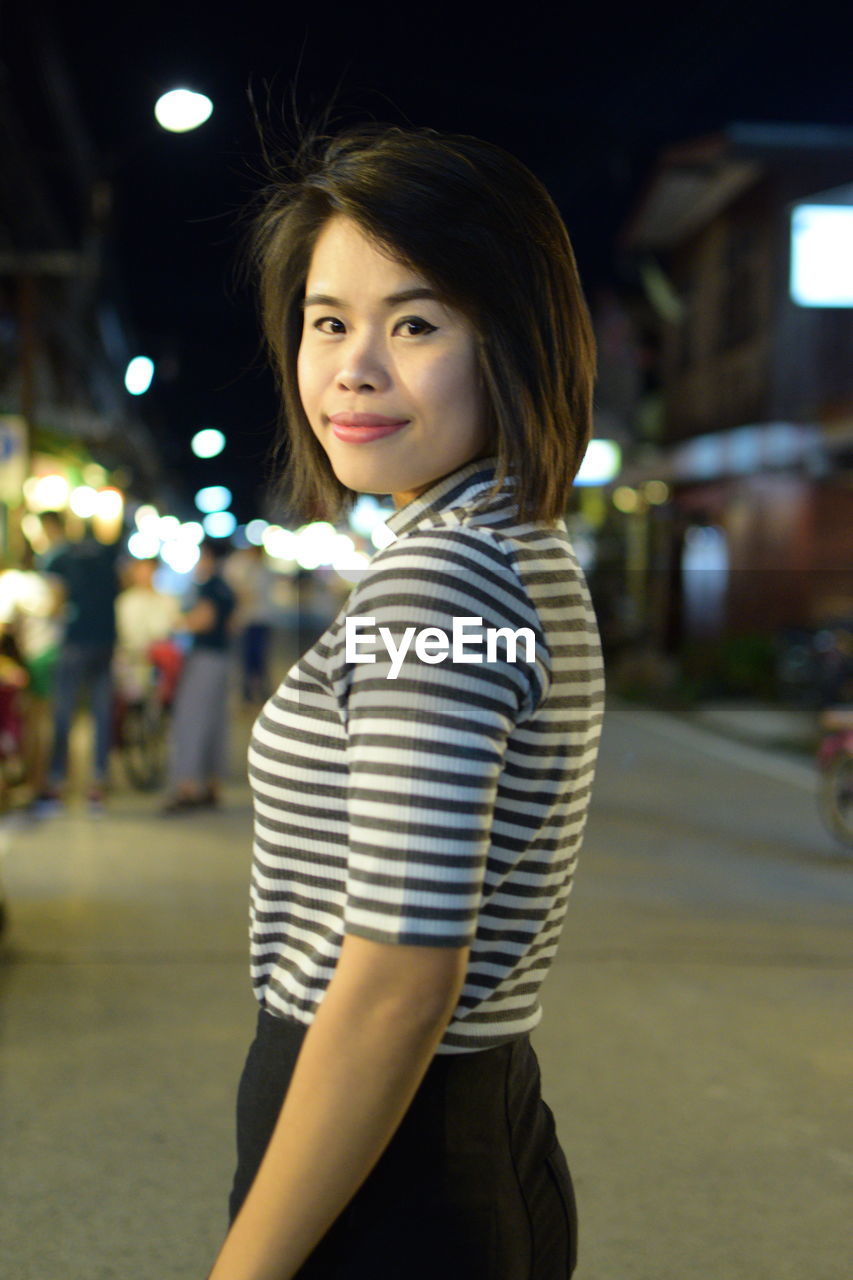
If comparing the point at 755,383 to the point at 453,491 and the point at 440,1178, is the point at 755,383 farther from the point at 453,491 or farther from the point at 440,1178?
the point at 440,1178

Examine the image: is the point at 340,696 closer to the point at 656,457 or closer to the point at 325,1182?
the point at 325,1182

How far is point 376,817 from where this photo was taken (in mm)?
1232

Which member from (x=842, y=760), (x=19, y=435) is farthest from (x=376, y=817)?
(x=19, y=435)

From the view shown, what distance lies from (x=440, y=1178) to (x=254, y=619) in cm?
1563

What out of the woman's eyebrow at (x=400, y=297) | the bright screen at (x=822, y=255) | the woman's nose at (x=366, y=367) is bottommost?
the woman's nose at (x=366, y=367)

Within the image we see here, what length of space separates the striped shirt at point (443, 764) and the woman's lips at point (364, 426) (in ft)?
0.24

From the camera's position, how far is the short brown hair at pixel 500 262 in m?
1.39

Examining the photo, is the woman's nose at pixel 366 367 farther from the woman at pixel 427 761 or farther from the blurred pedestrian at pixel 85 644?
the blurred pedestrian at pixel 85 644

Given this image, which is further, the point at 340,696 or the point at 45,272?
the point at 45,272

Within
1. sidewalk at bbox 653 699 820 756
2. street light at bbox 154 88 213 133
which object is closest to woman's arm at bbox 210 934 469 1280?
street light at bbox 154 88 213 133

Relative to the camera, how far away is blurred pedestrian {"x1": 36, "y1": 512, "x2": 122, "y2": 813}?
10.0m

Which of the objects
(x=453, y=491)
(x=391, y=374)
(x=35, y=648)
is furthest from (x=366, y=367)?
(x=35, y=648)

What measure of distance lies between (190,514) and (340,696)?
296ft

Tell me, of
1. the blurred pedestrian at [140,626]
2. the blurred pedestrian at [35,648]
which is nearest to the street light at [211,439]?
the blurred pedestrian at [35,648]
